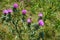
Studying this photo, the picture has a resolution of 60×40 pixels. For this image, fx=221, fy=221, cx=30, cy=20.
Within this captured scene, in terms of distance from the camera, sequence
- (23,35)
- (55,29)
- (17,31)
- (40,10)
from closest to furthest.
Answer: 1. (17,31)
2. (23,35)
3. (55,29)
4. (40,10)

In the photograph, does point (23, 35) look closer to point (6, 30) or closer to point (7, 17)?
point (6, 30)

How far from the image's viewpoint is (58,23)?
368 cm

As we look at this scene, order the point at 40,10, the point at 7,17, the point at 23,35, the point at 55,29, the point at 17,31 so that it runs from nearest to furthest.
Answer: the point at 7,17
the point at 17,31
the point at 23,35
the point at 55,29
the point at 40,10

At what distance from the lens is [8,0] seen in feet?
14.0

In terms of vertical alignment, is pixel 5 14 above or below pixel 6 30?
above

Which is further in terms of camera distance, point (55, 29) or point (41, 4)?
point (41, 4)

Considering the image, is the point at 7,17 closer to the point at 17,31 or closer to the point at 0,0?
the point at 17,31

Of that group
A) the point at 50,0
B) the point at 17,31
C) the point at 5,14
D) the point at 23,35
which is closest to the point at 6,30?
the point at 23,35

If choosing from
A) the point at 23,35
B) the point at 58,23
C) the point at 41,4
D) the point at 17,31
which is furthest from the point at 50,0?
the point at 17,31

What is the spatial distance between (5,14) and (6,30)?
80 centimetres

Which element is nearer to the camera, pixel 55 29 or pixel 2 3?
pixel 55 29

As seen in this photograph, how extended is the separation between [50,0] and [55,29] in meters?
0.82

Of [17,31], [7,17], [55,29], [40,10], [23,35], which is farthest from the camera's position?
[40,10]

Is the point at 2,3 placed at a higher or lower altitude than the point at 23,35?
higher
